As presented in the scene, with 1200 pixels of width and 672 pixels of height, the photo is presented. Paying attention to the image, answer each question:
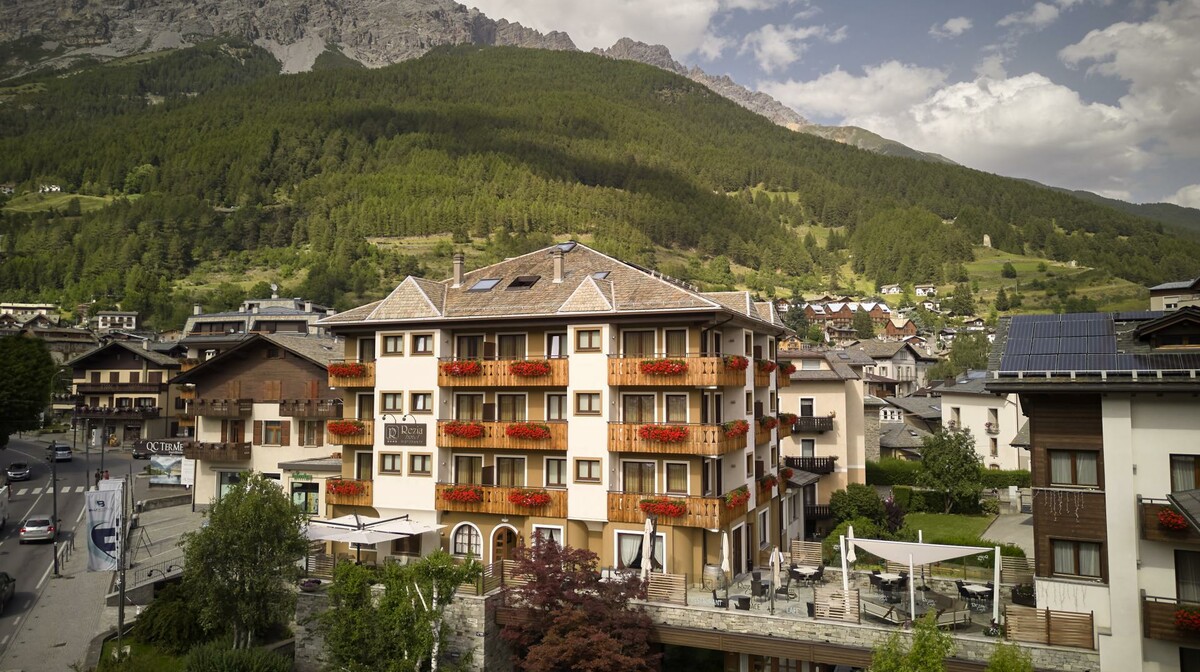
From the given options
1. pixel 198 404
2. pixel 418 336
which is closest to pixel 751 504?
→ pixel 418 336

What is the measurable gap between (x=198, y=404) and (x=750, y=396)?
35.1 m

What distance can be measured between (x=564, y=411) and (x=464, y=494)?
5659mm

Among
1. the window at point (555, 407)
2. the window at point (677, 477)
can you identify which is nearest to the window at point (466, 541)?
the window at point (555, 407)

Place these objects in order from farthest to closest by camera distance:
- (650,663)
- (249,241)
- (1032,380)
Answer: (249,241) < (650,663) < (1032,380)

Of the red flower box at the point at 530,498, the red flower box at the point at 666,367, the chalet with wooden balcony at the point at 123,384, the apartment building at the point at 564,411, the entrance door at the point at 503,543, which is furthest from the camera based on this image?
the chalet with wooden balcony at the point at 123,384

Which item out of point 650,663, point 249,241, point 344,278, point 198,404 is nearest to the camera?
point 650,663

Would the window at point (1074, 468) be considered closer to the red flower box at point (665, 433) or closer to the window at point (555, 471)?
the red flower box at point (665, 433)

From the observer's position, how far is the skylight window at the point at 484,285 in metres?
40.4

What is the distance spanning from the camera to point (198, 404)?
5341 cm

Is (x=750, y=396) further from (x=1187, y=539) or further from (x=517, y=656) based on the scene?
(x=1187, y=539)

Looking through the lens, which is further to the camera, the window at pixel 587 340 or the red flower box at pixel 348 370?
the red flower box at pixel 348 370

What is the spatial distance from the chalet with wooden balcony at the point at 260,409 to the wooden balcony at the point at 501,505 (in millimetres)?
15719

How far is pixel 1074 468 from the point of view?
2569 cm

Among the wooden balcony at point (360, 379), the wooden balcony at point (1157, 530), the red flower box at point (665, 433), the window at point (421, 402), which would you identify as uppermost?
the wooden balcony at point (360, 379)
